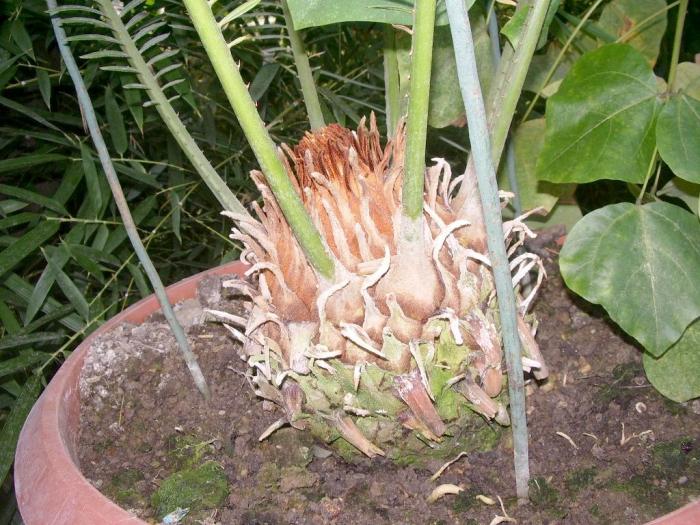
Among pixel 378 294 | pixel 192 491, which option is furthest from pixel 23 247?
pixel 378 294

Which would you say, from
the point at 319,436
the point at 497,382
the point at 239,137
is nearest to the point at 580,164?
the point at 497,382

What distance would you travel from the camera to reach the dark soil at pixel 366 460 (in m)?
0.52

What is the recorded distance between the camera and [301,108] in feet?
4.80

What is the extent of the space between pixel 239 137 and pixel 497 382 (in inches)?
42.4

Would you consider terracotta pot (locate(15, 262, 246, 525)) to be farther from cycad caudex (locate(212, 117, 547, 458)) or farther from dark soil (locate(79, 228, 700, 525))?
cycad caudex (locate(212, 117, 547, 458))

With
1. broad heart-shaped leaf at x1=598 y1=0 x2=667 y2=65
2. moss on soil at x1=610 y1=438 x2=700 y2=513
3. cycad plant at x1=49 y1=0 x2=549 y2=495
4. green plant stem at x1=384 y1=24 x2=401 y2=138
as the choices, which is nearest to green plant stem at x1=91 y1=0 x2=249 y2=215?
cycad plant at x1=49 y1=0 x2=549 y2=495

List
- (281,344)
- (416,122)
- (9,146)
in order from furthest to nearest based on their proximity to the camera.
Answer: (9,146) < (281,344) < (416,122)

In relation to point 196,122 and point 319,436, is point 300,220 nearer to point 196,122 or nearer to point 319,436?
point 319,436

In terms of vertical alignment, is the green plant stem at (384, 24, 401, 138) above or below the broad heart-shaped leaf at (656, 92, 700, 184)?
above

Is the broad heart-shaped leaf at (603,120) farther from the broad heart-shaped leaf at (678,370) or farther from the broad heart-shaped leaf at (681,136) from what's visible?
the broad heart-shaped leaf at (678,370)

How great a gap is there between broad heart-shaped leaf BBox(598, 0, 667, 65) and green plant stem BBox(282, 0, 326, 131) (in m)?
0.38

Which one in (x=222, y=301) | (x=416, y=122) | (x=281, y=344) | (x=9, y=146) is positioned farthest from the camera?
(x=9, y=146)

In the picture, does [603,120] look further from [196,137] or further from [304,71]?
[196,137]

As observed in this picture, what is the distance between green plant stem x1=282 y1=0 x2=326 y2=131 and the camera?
0.64 metres
